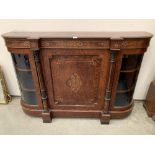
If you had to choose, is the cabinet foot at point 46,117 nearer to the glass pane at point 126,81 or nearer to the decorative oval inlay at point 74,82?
the decorative oval inlay at point 74,82

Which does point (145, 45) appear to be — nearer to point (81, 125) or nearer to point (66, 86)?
point (66, 86)

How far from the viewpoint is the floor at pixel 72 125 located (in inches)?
65.9

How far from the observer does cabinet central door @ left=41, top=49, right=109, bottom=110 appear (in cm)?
145

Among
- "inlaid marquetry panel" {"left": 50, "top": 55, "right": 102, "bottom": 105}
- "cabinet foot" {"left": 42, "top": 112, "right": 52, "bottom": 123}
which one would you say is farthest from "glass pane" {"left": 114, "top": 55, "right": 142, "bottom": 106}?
"cabinet foot" {"left": 42, "top": 112, "right": 52, "bottom": 123}

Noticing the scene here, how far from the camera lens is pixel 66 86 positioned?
5.33ft

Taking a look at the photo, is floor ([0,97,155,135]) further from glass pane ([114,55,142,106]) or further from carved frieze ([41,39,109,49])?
carved frieze ([41,39,109,49])

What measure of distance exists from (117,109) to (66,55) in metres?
0.91

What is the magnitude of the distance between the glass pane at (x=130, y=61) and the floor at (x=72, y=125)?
73cm

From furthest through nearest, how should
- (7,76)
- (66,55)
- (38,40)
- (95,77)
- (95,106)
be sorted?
1. (7,76)
2. (95,106)
3. (95,77)
4. (66,55)
5. (38,40)

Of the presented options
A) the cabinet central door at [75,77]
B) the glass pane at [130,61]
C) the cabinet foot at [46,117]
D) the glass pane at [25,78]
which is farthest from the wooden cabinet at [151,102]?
the glass pane at [25,78]

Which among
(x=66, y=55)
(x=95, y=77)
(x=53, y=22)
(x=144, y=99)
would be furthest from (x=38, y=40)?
(x=144, y=99)

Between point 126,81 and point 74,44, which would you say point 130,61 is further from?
point 74,44

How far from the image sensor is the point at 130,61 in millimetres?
1502

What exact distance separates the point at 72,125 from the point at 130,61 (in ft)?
3.30
